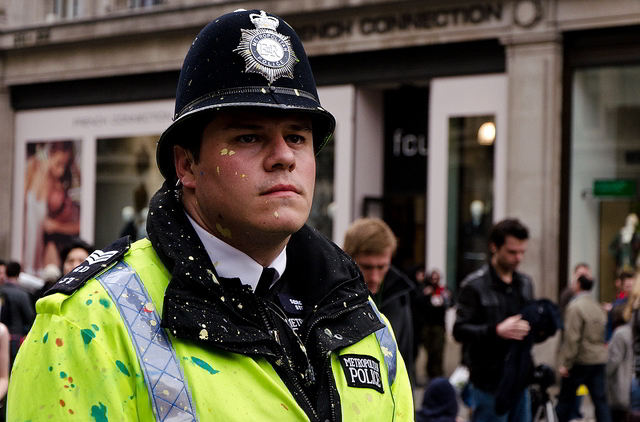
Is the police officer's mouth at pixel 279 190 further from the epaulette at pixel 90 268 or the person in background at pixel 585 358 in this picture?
the person in background at pixel 585 358

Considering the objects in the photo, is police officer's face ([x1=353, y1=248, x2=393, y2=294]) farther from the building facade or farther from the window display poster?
the window display poster

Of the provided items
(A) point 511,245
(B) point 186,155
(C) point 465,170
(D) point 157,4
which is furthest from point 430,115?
(B) point 186,155

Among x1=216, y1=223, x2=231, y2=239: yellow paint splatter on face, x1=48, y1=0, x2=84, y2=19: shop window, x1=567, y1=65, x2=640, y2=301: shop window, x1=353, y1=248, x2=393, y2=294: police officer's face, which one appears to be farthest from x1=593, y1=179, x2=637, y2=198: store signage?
x1=216, y1=223, x2=231, y2=239: yellow paint splatter on face

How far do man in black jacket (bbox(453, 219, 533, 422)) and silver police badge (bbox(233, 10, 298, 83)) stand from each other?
4786 mm

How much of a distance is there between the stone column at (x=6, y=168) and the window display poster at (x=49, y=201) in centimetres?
43

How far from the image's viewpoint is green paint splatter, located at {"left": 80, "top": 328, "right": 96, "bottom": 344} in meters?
1.74

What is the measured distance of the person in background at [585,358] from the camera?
31.2ft

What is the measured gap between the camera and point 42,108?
2220cm

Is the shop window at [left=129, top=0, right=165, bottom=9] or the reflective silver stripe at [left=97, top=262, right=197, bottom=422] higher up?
the shop window at [left=129, top=0, right=165, bottom=9]

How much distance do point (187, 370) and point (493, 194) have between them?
559 inches

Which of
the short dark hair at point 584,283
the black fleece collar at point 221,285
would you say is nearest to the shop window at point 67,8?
the short dark hair at point 584,283

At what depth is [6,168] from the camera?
22672mm

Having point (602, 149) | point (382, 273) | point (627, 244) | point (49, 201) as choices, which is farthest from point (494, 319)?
point (49, 201)

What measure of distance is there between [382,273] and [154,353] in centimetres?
411
